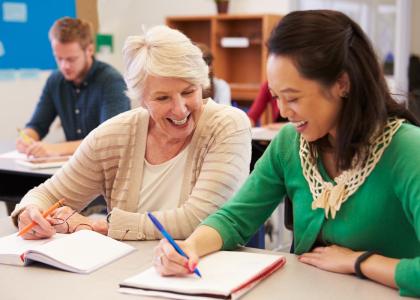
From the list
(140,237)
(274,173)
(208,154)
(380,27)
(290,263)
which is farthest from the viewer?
(380,27)

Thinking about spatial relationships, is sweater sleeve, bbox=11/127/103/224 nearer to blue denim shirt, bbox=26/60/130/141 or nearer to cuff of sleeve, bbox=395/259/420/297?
cuff of sleeve, bbox=395/259/420/297

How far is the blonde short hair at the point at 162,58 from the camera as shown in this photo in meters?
1.78

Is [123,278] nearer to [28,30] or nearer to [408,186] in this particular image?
[408,186]

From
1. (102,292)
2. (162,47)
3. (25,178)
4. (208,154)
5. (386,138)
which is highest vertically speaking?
(162,47)

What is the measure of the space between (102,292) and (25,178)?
68.0 inches

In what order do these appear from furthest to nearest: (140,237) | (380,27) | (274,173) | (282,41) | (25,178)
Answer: (380,27) < (25,178) < (140,237) < (274,173) < (282,41)

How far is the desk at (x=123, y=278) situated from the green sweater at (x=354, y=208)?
0.09 meters

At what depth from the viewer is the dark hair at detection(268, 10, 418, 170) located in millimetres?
1318

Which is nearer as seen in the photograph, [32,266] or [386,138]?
[386,138]

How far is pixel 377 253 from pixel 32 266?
2.73 feet

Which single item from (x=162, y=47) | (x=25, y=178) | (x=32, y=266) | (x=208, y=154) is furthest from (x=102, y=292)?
(x=25, y=178)

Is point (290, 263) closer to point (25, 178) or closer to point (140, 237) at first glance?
point (140, 237)

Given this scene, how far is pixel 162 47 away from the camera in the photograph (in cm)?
180

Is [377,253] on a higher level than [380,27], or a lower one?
lower
